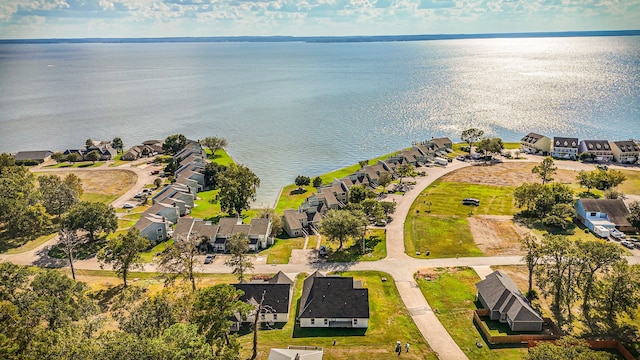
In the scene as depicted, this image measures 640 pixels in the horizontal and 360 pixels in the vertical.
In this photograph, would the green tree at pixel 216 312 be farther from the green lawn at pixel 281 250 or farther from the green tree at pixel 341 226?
the green tree at pixel 341 226

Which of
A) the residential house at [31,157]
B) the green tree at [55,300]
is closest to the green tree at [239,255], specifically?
the green tree at [55,300]

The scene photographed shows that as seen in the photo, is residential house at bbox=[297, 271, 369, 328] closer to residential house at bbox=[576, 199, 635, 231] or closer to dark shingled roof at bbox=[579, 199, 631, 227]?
residential house at bbox=[576, 199, 635, 231]

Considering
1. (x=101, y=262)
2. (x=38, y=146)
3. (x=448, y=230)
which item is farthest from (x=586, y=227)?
(x=38, y=146)

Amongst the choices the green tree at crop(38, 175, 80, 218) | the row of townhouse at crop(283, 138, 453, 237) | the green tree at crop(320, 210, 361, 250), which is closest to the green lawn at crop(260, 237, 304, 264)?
the row of townhouse at crop(283, 138, 453, 237)

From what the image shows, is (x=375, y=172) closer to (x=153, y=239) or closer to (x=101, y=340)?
(x=153, y=239)

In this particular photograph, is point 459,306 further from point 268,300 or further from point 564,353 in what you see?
point 268,300

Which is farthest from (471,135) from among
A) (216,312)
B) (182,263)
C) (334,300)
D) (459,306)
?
(216,312)
